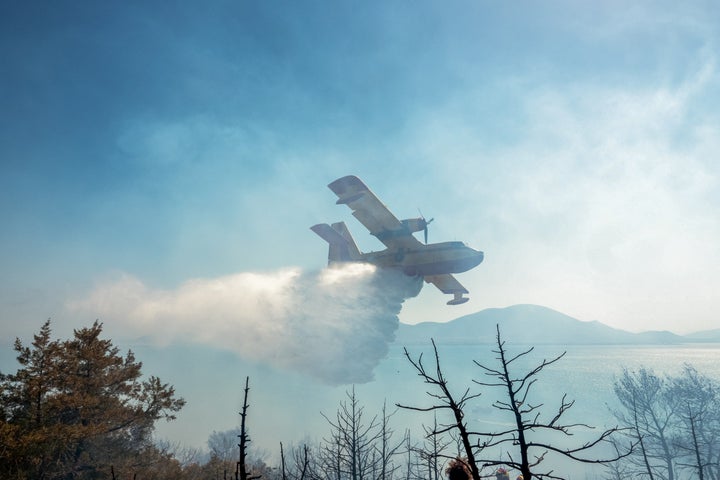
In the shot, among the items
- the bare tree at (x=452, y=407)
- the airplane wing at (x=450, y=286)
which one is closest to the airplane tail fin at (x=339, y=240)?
the airplane wing at (x=450, y=286)

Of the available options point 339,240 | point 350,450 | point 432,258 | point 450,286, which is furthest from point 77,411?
point 450,286

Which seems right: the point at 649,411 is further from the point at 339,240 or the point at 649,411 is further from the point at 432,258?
the point at 339,240

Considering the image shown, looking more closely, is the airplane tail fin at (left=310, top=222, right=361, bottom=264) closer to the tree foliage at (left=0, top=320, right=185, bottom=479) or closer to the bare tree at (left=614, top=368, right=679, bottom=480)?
the tree foliage at (left=0, top=320, right=185, bottom=479)

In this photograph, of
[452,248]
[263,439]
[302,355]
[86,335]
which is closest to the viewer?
[86,335]

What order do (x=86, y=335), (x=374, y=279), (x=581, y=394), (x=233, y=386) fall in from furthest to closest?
(x=233, y=386), (x=581, y=394), (x=374, y=279), (x=86, y=335)

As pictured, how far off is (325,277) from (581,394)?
13536 cm

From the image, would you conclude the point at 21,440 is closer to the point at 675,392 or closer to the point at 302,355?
the point at 302,355

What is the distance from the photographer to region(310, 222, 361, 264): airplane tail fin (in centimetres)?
2736

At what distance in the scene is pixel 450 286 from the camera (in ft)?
98.2

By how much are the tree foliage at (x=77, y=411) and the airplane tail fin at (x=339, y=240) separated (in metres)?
14.3

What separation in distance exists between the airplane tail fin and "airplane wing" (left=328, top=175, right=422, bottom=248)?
435 centimetres

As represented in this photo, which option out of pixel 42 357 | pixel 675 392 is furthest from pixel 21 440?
pixel 675 392

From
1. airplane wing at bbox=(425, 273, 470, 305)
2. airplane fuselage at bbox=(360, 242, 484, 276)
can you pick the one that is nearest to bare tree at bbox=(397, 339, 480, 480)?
airplane fuselage at bbox=(360, 242, 484, 276)

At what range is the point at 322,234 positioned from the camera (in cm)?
2769
